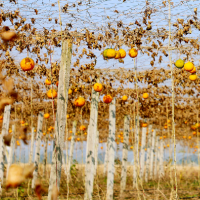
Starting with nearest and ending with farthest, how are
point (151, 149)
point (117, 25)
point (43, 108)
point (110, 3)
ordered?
point (110, 3) → point (117, 25) → point (43, 108) → point (151, 149)

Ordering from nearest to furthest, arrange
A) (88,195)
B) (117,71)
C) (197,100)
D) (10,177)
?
(10,177)
(88,195)
(117,71)
(197,100)

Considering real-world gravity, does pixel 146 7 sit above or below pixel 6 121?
above

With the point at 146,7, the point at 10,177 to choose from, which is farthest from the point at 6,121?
the point at 10,177

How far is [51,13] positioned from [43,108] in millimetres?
6798

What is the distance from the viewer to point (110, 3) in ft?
12.4

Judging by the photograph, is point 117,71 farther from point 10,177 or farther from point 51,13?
point 10,177

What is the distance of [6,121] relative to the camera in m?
6.48

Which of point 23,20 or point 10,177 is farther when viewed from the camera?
point 23,20

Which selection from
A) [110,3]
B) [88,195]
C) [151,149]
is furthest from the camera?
[151,149]

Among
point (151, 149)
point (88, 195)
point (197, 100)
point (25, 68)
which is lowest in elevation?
point (88, 195)

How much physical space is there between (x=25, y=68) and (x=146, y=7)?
2.12 meters

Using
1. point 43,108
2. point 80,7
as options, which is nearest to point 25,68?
point 80,7

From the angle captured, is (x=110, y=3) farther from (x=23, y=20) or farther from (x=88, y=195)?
(x=88, y=195)

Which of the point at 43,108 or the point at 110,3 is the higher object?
the point at 110,3
